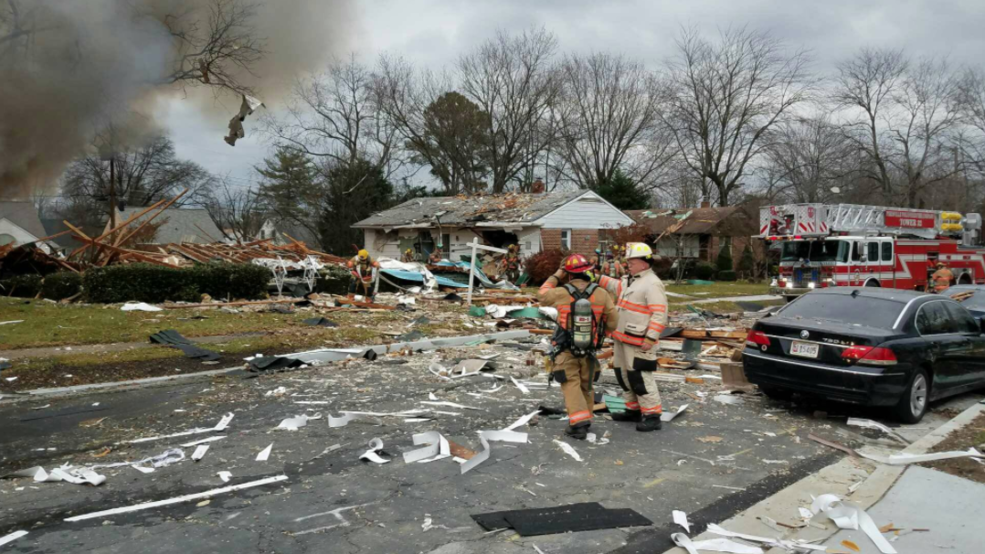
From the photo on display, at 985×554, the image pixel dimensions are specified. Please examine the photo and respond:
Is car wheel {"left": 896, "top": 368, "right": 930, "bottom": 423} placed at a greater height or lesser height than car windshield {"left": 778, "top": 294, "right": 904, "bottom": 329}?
lesser

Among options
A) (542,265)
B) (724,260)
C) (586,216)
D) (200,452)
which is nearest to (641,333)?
(200,452)

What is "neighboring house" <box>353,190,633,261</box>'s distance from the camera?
30.7 meters

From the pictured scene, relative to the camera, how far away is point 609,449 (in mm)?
6270

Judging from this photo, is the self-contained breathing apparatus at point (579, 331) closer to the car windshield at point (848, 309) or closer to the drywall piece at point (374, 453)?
the drywall piece at point (374, 453)

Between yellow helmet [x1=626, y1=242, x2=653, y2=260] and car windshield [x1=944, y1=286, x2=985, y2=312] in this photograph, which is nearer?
yellow helmet [x1=626, y1=242, x2=653, y2=260]

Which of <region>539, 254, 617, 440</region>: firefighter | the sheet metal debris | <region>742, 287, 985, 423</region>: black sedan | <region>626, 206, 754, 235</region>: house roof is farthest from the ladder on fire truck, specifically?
the sheet metal debris

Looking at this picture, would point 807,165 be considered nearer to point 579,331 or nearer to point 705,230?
point 705,230

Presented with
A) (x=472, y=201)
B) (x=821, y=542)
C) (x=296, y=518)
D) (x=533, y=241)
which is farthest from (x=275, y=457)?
(x=472, y=201)

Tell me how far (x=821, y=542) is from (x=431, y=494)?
2606 millimetres

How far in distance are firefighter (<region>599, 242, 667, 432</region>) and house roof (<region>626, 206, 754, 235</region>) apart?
29.9 m

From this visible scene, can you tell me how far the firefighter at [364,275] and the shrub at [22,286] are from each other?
8.34 metres

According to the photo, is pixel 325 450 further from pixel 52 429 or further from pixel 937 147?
pixel 937 147

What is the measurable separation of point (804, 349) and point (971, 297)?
6.18 metres

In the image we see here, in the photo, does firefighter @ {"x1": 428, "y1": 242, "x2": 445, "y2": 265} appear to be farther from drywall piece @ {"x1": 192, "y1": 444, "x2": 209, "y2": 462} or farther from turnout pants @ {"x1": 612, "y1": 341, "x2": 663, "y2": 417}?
drywall piece @ {"x1": 192, "y1": 444, "x2": 209, "y2": 462}
